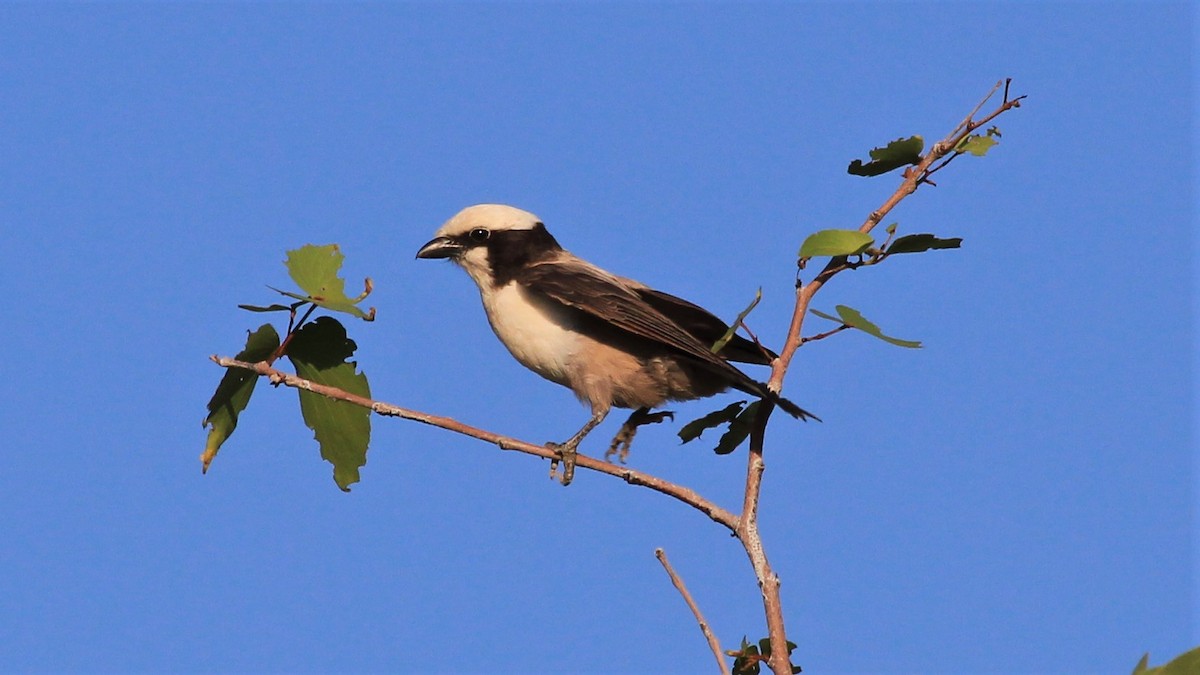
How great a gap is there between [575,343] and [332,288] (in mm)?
2512

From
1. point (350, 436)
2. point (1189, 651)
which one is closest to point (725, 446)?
point (350, 436)

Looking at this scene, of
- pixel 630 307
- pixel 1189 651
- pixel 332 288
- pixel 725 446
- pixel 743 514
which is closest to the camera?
pixel 1189 651

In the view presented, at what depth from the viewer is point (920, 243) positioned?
4578 mm

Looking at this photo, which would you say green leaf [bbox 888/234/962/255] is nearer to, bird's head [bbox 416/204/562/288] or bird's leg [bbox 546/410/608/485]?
bird's leg [bbox 546/410/608/485]

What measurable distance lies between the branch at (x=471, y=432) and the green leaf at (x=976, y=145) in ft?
5.82

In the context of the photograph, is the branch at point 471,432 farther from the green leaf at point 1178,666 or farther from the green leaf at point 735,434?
the green leaf at point 1178,666

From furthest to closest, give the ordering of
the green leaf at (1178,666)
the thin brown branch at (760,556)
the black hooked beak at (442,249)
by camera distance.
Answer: the black hooked beak at (442,249) < the thin brown branch at (760,556) < the green leaf at (1178,666)

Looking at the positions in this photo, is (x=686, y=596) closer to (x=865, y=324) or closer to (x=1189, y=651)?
(x=865, y=324)

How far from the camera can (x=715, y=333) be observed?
262 inches

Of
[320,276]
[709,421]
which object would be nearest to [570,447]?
[709,421]

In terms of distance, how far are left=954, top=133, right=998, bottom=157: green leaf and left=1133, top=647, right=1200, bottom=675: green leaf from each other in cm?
259

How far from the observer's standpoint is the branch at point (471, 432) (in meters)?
4.25

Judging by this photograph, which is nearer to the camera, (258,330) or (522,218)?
(258,330)

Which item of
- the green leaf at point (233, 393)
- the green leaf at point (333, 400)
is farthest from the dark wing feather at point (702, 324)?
the green leaf at point (233, 393)
